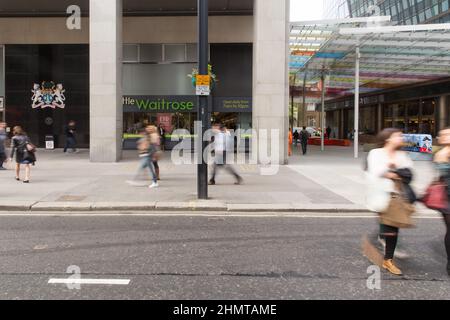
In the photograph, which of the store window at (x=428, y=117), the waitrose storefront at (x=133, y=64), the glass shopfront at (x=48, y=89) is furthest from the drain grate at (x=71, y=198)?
the store window at (x=428, y=117)

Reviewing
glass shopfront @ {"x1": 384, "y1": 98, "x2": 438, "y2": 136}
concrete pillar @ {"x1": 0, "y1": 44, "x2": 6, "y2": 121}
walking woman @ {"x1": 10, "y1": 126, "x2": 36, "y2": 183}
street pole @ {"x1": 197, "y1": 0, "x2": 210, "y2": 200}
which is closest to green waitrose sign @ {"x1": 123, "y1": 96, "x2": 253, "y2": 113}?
concrete pillar @ {"x1": 0, "y1": 44, "x2": 6, "y2": 121}

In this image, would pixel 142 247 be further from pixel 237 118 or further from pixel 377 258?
pixel 237 118

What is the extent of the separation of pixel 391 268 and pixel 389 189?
35.8 inches

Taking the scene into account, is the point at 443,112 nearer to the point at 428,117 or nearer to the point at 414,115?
the point at 428,117

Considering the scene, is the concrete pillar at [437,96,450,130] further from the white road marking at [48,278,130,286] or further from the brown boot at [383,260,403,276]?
the white road marking at [48,278,130,286]

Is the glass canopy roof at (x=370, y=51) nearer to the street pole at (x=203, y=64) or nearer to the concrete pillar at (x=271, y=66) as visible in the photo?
the concrete pillar at (x=271, y=66)

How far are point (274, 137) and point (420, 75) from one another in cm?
2090

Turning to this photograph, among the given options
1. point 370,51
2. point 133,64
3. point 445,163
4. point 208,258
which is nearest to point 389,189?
point 445,163

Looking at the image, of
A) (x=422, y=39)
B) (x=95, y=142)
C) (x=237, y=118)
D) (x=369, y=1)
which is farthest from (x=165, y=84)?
(x=369, y=1)

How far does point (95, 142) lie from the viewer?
1777cm

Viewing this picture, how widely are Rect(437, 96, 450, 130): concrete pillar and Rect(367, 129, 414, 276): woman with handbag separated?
3276cm

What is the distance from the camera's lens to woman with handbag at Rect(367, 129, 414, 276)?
4.82 meters

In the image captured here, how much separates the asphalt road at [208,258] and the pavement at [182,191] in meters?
0.77
